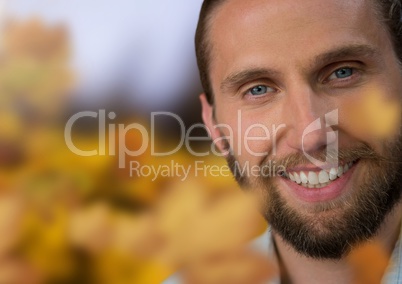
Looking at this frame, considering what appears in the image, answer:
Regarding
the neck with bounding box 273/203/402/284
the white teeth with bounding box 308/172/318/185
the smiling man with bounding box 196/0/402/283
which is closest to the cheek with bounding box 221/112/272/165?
the smiling man with bounding box 196/0/402/283

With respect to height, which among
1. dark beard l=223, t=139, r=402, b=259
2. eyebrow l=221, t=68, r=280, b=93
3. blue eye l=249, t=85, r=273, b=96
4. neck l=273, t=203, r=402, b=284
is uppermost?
eyebrow l=221, t=68, r=280, b=93

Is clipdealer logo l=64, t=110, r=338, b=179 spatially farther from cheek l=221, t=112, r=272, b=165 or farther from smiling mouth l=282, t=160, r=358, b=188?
smiling mouth l=282, t=160, r=358, b=188

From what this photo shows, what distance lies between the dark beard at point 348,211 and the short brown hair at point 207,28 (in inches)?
9.0

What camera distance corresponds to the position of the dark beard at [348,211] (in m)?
1.26

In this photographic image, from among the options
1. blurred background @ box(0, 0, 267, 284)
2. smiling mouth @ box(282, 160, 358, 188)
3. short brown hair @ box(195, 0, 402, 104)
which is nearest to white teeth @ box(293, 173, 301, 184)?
smiling mouth @ box(282, 160, 358, 188)

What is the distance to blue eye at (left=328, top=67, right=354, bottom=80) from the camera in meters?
1.23

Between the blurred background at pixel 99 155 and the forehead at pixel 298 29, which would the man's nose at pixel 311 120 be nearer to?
the forehead at pixel 298 29

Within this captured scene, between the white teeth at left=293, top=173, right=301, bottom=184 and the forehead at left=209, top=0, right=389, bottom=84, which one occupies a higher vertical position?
the forehead at left=209, top=0, right=389, bottom=84

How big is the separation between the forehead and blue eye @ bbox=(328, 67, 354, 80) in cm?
6

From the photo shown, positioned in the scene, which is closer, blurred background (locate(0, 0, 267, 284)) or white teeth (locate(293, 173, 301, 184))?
white teeth (locate(293, 173, 301, 184))

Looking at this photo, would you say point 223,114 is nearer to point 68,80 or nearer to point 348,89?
point 348,89

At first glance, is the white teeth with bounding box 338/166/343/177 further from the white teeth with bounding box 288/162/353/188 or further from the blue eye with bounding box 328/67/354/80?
the blue eye with bounding box 328/67/354/80

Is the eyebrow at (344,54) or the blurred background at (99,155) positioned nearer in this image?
the eyebrow at (344,54)

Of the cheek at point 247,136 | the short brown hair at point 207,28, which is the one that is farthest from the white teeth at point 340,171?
the short brown hair at point 207,28
